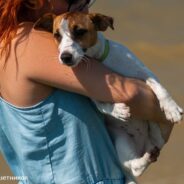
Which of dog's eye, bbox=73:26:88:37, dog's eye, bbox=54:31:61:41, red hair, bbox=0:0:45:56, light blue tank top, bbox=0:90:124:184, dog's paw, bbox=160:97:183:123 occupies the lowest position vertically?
light blue tank top, bbox=0:90:124:184

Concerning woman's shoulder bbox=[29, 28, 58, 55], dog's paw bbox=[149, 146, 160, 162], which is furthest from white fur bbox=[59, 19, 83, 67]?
dog's paw bbox=[149, 146, 160, 162]

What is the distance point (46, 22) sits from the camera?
2174 millimetres

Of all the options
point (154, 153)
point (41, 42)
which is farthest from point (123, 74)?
point (41, 42)

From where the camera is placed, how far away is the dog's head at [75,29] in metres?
2.18

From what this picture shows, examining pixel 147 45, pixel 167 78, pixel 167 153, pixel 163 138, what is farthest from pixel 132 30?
pixel 163 138

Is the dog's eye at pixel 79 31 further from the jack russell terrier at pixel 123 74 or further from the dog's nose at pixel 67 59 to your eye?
the dog's nose at pixel 67 59

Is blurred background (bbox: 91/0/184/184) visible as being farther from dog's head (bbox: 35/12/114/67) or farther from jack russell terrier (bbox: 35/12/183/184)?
dog's head (bbox: 35/12/114/67)

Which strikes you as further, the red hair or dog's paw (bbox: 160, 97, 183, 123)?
dog's paw (bbox: 160, 97, 183, 123)

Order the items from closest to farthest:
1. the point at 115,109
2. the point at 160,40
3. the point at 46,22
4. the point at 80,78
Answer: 1. the point at 80,78
2. the point at 115,109
3. the point at 46,22
4. the point at 160,40

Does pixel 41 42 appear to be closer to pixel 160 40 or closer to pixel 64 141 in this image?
pixel 64 141

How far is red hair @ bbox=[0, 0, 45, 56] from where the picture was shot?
1.97 metres

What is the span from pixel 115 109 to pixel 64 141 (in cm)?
19

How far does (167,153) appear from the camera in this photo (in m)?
4.64

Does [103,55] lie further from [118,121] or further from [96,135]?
[96,135]
